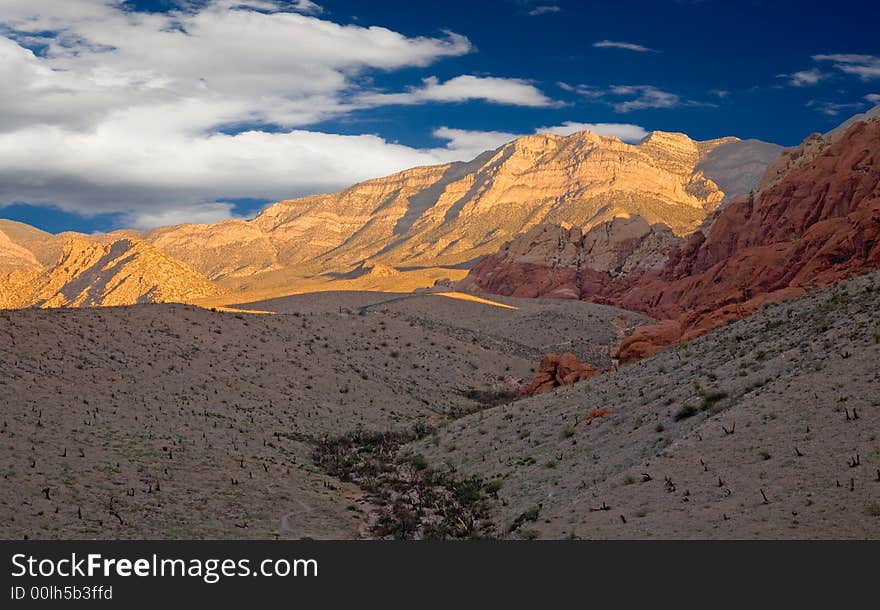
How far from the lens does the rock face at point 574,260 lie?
9762cm

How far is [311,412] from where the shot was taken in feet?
113

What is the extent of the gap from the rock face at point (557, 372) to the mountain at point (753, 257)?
3813 mm

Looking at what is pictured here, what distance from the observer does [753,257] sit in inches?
2525

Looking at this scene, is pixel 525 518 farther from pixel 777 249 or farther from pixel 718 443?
pixel 777 249

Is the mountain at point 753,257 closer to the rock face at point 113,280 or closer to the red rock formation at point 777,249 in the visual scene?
the red rock formation at point 777,249

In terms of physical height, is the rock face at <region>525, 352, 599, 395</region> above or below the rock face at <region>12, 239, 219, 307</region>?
above

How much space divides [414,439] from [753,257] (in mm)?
41381

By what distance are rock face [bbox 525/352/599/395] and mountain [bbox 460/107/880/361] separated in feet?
12.5

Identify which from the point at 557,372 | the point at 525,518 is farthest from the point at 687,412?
the point at 557,372

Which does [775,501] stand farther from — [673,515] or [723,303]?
[723,303]

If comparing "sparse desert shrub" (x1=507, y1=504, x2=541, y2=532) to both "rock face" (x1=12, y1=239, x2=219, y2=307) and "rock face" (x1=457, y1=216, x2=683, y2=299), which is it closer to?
"rock face" (x1=457, y1=216, x2=683, y2=299)

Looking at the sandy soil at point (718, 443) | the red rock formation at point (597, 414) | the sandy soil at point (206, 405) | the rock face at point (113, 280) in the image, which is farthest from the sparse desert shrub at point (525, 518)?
the rock face at point (113, 280)

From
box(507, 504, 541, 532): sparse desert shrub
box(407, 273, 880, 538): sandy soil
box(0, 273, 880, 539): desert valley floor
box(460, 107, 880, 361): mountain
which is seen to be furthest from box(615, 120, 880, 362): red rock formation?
box(507, 504, 541, 532): sparse desert shrub

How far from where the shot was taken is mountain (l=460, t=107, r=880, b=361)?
46.3 m
